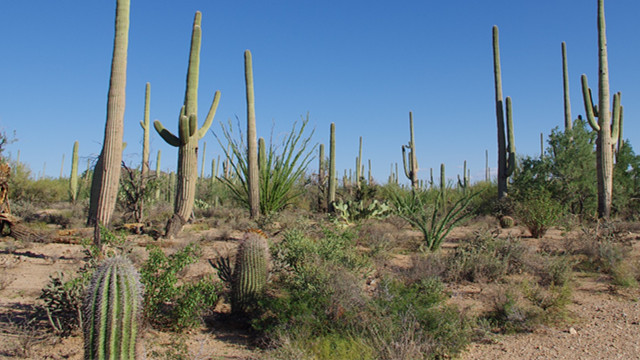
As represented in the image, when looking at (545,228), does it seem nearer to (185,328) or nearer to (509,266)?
(509,266)

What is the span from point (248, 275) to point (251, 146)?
7.08 meters

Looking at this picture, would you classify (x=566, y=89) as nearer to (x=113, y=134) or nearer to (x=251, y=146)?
(x=251, y=146)

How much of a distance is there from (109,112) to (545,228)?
9.18 metres

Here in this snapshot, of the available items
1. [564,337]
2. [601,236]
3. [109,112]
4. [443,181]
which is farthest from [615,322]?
[443,181]

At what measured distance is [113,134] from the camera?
778 cm

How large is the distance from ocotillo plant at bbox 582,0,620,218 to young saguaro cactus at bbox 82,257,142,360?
13.1 m

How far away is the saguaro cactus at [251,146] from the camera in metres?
11.8

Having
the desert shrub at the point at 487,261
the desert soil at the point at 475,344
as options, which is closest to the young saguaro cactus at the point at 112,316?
the desert soil at the point at 475,344

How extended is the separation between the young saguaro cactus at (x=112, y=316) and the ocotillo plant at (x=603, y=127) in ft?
43.0

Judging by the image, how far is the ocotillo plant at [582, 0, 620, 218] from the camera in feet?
42.6

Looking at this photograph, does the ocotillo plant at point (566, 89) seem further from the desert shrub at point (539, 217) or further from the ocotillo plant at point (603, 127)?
the desert shrub at point (539, 217)

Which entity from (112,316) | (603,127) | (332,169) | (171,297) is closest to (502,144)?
(603,127)

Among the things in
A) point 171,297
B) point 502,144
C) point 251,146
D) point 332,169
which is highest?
point 502,144

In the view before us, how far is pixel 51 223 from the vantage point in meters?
12.9
